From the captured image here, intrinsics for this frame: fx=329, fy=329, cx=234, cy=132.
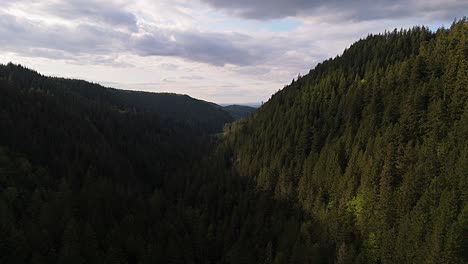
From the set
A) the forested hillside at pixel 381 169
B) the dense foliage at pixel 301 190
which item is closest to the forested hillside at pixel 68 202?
the dense foliage at pixel 301 190

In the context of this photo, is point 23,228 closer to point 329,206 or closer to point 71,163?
point 71,163

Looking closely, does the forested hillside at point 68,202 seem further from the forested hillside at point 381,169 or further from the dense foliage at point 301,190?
the forested hillside at point 381,169

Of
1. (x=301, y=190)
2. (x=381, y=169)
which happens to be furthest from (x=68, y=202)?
(x=381, y=169)

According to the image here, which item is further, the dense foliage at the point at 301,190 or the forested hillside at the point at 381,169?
the dense foliage at the point at 301,190

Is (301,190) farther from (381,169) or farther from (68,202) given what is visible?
(68,202)

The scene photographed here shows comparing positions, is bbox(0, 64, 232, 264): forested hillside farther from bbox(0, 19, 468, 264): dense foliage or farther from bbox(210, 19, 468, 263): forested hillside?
bbox(210, 19, 468, 263): forested hillside

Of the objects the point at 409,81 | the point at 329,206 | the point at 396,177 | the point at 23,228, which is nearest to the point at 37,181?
the point at 23,228
